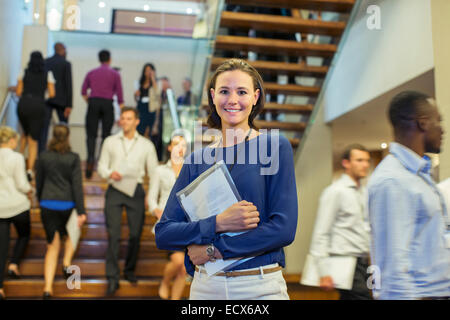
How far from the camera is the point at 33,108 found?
17.7 feet

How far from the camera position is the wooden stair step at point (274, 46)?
15.9 feet

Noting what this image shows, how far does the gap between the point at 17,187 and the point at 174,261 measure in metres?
1.63

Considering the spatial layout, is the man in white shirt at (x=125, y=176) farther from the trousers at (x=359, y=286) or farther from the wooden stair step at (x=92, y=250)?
the trousers at (x=359, y=286)

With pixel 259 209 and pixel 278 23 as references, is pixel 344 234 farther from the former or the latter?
pixel 278 23

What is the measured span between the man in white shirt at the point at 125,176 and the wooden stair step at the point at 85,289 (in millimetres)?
152

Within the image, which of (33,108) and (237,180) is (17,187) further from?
(237,180)

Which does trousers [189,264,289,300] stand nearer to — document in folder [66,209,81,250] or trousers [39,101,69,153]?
document in folder [66,209,81,250]

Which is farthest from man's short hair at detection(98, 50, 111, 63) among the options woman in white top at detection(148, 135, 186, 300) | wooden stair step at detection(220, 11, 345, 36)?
woman in white top at detection(148, 135, 186, 300)

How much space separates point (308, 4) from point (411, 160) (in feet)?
12.5

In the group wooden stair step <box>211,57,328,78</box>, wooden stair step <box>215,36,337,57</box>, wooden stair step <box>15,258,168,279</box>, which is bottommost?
wooden stair step <box>15,258,168,279</box>

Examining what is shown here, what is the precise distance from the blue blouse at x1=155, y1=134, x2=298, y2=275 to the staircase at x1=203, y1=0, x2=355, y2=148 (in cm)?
366

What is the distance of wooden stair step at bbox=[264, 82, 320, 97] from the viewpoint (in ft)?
16.6

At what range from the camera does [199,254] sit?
1238 millimetres
